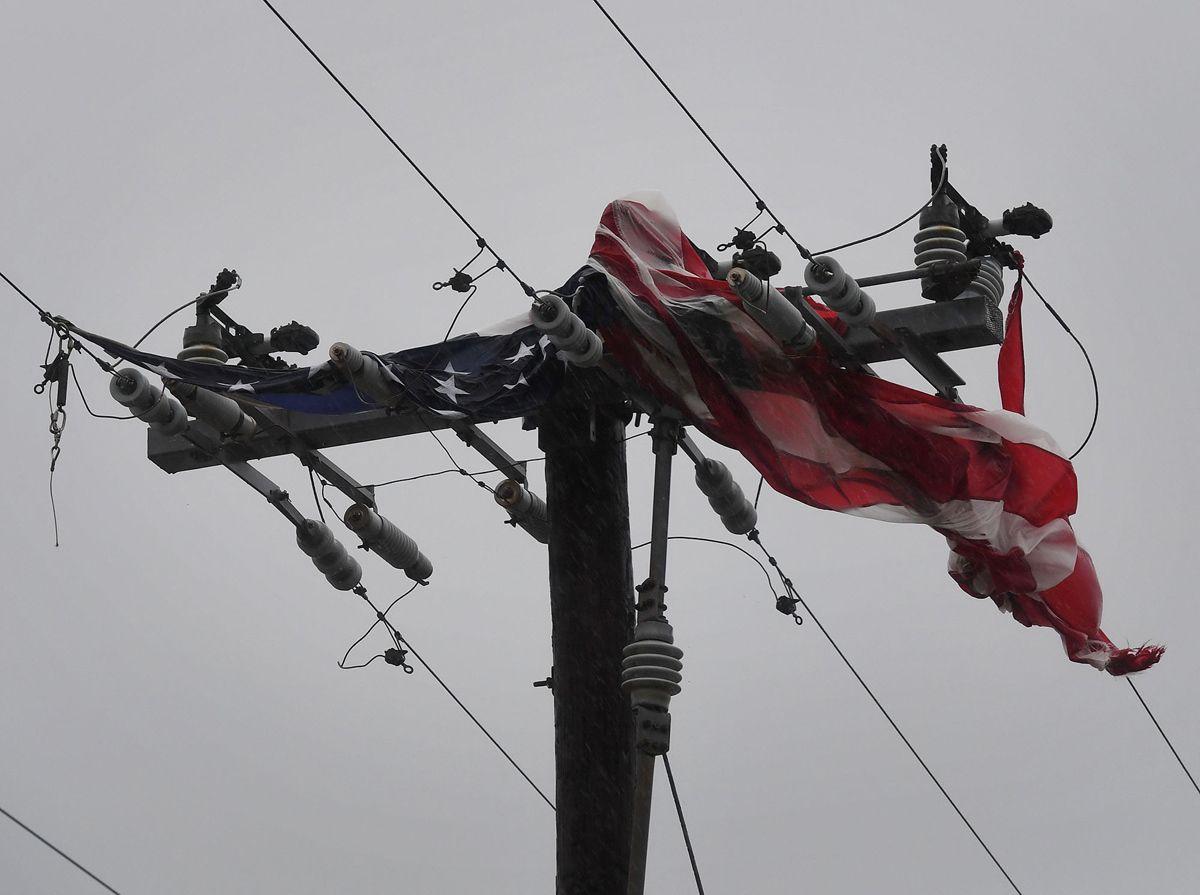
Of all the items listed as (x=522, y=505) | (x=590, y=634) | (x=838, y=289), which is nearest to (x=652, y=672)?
(x=590, y=634)

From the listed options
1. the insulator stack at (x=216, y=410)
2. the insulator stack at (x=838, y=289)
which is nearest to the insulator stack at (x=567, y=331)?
the insulator stack at (x=838, y=289)

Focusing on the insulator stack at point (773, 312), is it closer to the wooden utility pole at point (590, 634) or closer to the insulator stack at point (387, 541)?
the wooden utility pole at point (590, 634)

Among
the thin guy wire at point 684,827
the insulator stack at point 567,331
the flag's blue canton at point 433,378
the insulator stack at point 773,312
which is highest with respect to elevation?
the flag's blue canton at point 433,378

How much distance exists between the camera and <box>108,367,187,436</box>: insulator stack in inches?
327

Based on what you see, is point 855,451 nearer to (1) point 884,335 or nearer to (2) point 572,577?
(1) point 884,335

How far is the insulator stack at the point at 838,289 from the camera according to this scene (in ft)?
24.2

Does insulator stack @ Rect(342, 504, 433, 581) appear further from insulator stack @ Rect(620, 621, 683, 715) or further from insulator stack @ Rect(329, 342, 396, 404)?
insulator stack @ Rect(620, 621, 683, 715)

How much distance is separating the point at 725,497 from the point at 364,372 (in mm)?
2244

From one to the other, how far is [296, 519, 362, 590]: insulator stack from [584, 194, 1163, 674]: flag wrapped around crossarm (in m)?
2.13

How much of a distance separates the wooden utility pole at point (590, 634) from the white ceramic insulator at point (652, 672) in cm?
43

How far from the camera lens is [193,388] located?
8461mm

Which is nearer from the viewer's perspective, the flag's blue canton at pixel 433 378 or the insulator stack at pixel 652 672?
the insulator stack at pixel 652 672

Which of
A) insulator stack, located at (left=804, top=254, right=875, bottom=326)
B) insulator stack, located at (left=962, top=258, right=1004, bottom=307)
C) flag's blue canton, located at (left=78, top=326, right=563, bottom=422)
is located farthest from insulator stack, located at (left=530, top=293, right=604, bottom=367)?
insulator stack, located at (left=962, top=258, right=1004, bottom=307)

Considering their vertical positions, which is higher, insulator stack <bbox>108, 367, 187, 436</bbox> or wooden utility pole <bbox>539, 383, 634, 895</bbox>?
insulator stack <bbox>108, 367, 187, 436</bbox>
